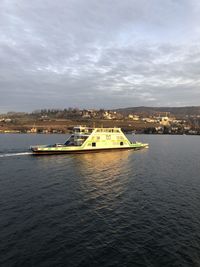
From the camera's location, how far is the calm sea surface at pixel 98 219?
22.9 m

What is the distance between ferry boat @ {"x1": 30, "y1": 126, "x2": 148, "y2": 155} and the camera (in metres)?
84.6

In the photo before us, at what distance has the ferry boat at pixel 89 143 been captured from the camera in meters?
84.6

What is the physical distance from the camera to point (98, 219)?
3108 centimetres

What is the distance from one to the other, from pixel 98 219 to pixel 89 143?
59.8 m

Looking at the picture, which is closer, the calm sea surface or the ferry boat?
the calm sea surface

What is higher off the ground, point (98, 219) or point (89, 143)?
point (89, 143)

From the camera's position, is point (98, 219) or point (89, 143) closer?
point (98, 219)

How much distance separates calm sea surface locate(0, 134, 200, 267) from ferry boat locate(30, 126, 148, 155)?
93.0 ft

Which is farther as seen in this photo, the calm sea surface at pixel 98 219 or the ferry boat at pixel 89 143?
the ferry boat at pixel 89 143

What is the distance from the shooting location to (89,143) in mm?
90438

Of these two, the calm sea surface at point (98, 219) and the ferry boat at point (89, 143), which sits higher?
the ferry boat at point (89, 143)

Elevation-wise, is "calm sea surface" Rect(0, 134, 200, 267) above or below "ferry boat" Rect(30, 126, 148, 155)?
below

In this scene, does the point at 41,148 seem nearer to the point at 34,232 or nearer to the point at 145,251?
the point at 34,232

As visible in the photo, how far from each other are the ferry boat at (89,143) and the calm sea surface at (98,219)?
28.4 meters
